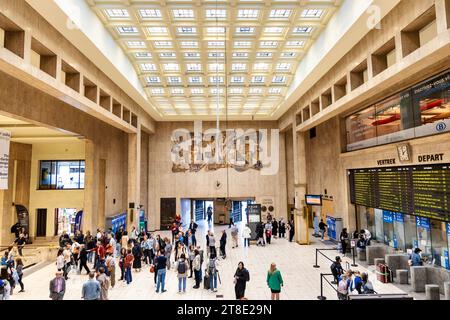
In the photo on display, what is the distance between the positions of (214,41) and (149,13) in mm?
2777

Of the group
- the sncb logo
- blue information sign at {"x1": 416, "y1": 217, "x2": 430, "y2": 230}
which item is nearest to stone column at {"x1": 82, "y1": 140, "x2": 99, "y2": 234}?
blue information sign at {"x1": 416, "y1": 217, "x2": 430, "y2": 230}

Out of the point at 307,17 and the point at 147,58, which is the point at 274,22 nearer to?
the point at 307,17

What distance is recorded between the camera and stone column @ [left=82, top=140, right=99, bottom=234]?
15.2m

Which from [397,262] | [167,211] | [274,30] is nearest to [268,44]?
[274,30]

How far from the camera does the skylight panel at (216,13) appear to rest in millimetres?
9563

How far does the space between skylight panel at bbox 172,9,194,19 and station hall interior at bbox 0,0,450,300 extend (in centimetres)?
8

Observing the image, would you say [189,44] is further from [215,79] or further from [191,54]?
[215,79]

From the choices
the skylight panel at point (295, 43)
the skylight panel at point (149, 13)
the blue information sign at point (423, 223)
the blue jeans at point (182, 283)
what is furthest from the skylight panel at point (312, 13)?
the blue jeans at point (182, 283)

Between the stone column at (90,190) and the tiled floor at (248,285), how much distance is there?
2869 mm

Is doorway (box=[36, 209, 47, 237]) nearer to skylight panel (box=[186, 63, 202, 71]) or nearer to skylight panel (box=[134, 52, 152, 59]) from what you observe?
skylight panel (box=[134, 52, 152, 59])

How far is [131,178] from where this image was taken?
17.9 metres

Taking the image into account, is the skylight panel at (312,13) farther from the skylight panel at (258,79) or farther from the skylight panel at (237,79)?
the skylight panel at (237,79)

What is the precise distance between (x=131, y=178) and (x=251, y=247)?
8.29 metres
